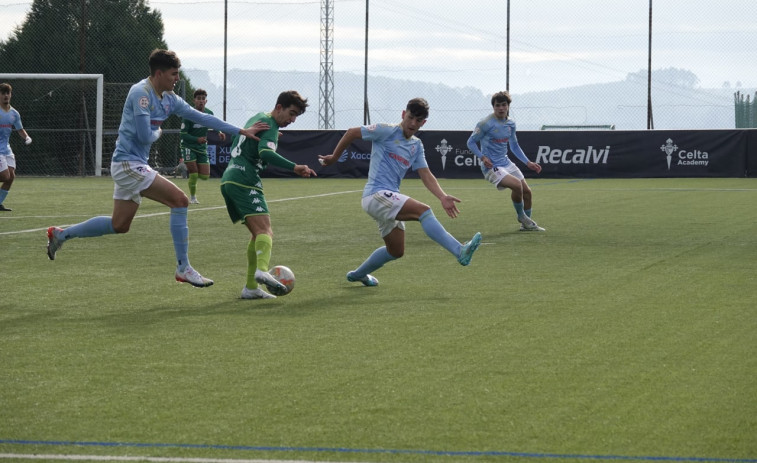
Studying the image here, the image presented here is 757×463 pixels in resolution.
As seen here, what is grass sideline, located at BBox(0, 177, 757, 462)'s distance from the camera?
4809mm

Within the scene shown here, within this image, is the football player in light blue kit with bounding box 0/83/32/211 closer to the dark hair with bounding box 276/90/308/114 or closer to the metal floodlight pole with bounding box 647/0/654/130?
the dark hair with bounding box 276/90/308/114

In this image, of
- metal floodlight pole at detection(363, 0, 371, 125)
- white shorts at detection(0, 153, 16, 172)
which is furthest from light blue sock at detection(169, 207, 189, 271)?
metal floodlight pole at detection(363, 0, 371, 125)

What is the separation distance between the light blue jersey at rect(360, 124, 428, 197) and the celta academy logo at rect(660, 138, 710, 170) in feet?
80.7

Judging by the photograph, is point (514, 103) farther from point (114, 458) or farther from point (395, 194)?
point (114, 458)

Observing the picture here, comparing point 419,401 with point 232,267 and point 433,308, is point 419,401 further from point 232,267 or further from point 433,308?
point 232,267

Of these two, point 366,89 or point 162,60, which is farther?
point 366,89

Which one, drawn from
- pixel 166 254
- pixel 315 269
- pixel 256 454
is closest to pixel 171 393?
pixel 256 454

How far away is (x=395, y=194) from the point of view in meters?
9.81

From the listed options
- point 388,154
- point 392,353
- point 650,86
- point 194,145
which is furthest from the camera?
point 650,86

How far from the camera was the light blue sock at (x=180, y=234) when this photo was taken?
9.53 meters

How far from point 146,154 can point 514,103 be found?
32.9m

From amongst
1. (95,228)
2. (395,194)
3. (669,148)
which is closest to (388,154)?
(395,194)

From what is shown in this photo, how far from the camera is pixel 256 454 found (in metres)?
4.54

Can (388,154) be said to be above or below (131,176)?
above
